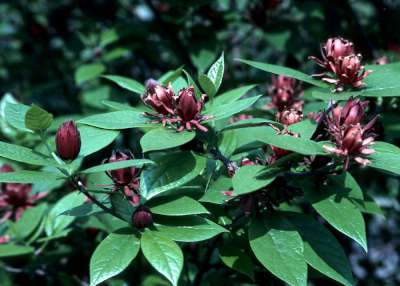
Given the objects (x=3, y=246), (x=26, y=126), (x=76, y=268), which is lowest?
(x=76, y=268)

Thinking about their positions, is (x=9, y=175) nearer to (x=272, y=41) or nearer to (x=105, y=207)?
(x=105, y=207)

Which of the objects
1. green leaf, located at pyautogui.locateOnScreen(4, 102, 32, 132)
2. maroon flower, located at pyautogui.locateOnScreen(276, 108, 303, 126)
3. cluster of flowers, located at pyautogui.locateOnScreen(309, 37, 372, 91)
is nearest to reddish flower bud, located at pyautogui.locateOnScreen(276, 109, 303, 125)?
maroon flower, located at pyautogui.locateOnScreen(276, 108, 303, 126)

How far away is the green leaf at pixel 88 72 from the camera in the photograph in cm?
296

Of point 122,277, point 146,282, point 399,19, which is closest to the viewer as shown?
point 146,282

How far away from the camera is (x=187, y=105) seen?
1.56m

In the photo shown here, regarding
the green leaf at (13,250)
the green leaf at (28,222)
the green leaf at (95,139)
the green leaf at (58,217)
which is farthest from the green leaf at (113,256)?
the green leaf at (28,222)

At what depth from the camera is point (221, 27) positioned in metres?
3.13

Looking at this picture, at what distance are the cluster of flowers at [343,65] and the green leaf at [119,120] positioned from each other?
1.68 ft

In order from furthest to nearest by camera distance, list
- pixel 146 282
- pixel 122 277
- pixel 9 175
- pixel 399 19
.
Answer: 1. pixel 399 19
2. pixel 122 277
3. pixel 146 282
4. pixel 9 175

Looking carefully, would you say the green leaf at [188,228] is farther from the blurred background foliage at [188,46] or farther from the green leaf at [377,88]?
the blurred background foliage at [188,46]

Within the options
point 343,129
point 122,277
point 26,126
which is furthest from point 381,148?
point 122,277

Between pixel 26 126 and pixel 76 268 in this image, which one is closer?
pixel 26 126

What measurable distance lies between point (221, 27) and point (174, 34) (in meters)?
0.24

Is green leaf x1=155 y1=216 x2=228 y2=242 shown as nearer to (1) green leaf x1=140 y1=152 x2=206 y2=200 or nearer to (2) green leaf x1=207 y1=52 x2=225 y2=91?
(1) green leaf x1=140 y1=152 x2=206 y2=200
